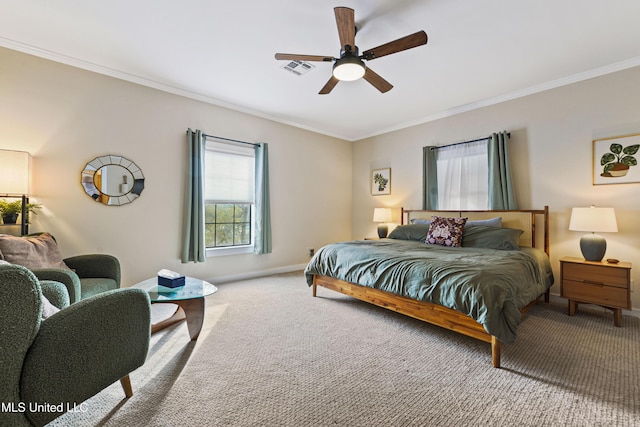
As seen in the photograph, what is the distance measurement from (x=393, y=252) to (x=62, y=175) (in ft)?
12.0

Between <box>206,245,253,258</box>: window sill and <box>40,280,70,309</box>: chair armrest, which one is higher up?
<box>40,280,70,309</box>: chair armrest

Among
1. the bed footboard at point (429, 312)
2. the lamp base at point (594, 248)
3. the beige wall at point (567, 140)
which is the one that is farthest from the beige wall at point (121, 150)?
the lamp base at point (594, 248)

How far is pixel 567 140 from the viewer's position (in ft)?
11.2

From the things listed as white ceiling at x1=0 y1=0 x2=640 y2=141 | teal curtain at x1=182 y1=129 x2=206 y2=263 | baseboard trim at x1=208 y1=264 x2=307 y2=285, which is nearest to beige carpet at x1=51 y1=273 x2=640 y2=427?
teal curtain at x1=182 y1=129 x2=206 y2=263

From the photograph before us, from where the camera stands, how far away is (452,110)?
4.39 metres

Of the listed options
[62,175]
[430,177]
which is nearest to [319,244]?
[430,177]

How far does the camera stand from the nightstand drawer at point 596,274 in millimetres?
2662

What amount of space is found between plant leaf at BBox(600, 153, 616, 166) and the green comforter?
1184mm

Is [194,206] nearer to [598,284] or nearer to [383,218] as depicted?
[383,218]

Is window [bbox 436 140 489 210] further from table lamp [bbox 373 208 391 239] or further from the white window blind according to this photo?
the white window blind

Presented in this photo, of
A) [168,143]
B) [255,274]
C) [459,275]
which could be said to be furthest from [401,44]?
[255,274]

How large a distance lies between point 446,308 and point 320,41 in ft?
8.72

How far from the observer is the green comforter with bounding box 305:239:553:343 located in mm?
1979

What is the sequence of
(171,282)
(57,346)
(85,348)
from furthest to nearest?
(171,282) → (85,348) → (57,346)
